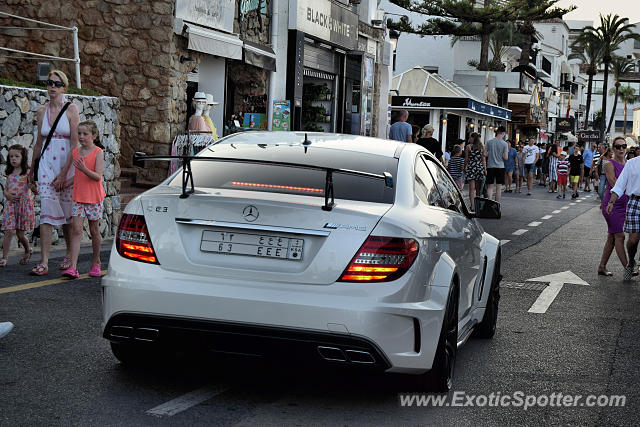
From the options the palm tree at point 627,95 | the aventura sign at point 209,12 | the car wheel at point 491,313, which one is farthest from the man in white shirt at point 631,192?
the palm tree at point 627,95

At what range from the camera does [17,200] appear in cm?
1002

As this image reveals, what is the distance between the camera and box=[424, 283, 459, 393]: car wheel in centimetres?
516

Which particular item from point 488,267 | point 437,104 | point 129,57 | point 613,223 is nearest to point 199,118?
point 129,57

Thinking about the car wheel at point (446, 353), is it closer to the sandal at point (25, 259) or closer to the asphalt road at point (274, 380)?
the asphalt road at point (274, 380)

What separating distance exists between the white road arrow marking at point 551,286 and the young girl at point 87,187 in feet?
13.3

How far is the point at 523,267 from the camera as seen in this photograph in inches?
483

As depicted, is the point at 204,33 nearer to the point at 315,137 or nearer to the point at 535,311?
the point at 535,311

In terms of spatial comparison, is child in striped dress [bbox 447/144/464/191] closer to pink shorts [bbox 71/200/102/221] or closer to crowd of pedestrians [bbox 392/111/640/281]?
crowd of pedestrians [bbox 392/111/640/281]

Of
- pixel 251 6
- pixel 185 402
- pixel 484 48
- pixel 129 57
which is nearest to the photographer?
pixel 185 402

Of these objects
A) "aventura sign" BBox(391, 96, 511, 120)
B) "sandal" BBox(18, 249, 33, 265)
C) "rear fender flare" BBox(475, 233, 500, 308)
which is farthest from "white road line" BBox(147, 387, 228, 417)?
"aventura sign" BBox(391, 96, 511, 120)

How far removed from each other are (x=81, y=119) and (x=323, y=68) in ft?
53.4

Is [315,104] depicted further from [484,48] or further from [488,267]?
[484,48]

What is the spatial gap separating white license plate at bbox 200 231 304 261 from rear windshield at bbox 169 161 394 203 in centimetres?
40

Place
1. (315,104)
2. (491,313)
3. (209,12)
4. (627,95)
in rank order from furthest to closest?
(627,95)
(315,104)
(209,12)
(491,313)
